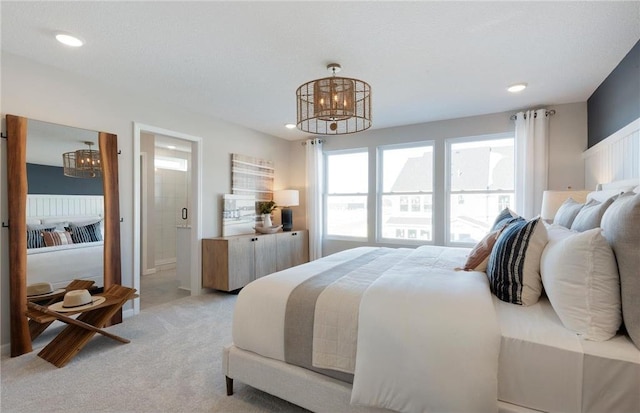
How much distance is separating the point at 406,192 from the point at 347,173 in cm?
107

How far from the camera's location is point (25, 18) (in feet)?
6.47

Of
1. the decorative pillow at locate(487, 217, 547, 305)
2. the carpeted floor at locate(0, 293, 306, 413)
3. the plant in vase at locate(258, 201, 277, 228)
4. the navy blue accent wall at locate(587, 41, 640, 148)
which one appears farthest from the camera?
the plant in vase at locate(258, 201, 277, 228)

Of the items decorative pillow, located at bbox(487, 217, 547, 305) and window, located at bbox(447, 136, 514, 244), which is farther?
window, located at bbox(447, 136, 514, 244)

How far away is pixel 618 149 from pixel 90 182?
15.8ft

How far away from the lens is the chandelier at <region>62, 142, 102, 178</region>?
9.23 feet

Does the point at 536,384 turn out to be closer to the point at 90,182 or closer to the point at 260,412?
the point at 260,412

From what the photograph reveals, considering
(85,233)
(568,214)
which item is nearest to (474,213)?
(568,214)

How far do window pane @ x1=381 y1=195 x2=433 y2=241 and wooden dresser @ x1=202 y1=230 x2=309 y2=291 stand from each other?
1.70m

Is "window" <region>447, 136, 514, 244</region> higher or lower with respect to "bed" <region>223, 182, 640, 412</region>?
higher

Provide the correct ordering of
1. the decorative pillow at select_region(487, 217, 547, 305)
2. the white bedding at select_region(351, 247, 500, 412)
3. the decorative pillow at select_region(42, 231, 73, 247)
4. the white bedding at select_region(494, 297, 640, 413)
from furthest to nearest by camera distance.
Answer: the decorative pillow at select_region(42, 231, 73, 247) → the decorative pillow at select_region(487, 217, 547, 305) → the white bedding at select_region(351, 247, 500, 412) → the white bedding at select_region(494, 297, 640, 413)

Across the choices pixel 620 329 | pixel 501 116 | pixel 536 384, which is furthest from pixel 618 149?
pixel 536 384

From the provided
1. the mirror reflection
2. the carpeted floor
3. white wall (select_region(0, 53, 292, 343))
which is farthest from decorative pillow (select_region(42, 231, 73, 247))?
the carpeted floor

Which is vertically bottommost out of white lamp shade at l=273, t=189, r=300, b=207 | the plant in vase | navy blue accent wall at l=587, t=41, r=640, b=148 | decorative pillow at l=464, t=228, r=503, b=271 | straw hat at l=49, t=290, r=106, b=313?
straw hat at l=49, t=290, r=106, b=313

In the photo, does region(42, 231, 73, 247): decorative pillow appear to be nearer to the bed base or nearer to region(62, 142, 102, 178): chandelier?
region(62, 142, 102, 178): chandelier
